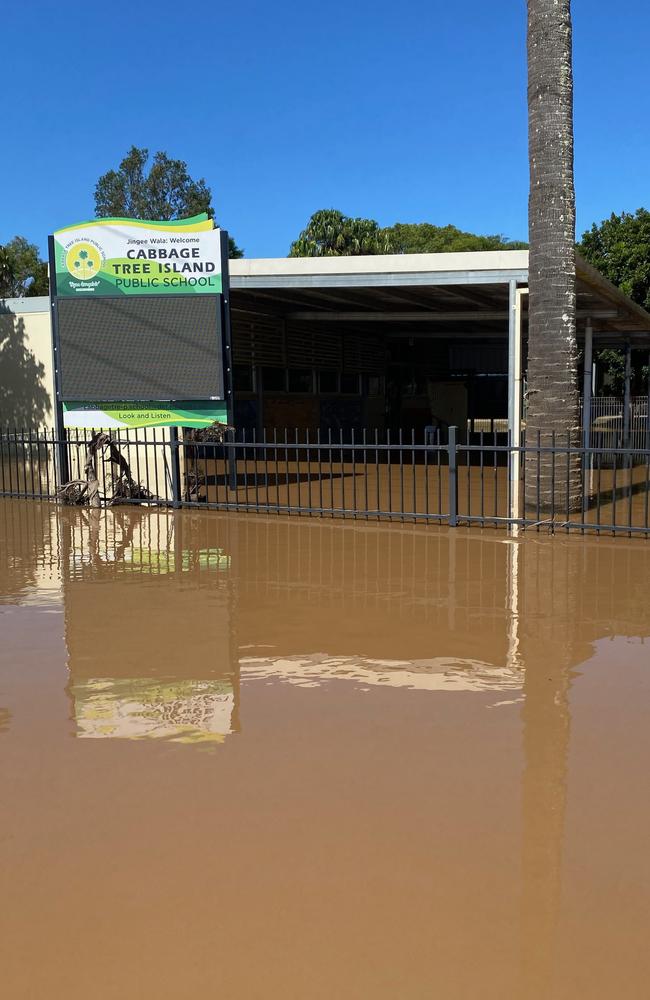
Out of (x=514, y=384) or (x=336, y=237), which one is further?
(x=336, y=237)

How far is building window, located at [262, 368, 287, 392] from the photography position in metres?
23.3

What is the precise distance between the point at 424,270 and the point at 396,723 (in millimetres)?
11622

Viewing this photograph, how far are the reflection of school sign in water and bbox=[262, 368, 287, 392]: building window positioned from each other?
41.2ft

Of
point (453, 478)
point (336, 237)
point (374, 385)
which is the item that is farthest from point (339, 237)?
point (453, 478)

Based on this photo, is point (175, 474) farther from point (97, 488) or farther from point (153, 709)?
point (153, 709)

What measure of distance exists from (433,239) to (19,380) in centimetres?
5208

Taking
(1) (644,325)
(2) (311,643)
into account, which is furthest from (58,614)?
(1) (644,325)

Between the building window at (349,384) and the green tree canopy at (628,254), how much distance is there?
508 inches

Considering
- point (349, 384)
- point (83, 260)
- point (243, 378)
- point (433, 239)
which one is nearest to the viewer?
point (83, 260)

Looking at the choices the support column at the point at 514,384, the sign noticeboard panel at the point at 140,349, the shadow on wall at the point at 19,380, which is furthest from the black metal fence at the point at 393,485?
the sign noticeboard panel at the point at 140,349

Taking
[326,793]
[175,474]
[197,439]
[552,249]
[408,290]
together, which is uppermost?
[408,290]

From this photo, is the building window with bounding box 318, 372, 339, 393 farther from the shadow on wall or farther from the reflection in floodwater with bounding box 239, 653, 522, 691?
the reflection in floodwater with bounding box 239, 653, 522, 691

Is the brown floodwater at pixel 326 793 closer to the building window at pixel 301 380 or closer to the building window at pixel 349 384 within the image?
the building window at pixel 301 380

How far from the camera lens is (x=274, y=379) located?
77.7 feet
